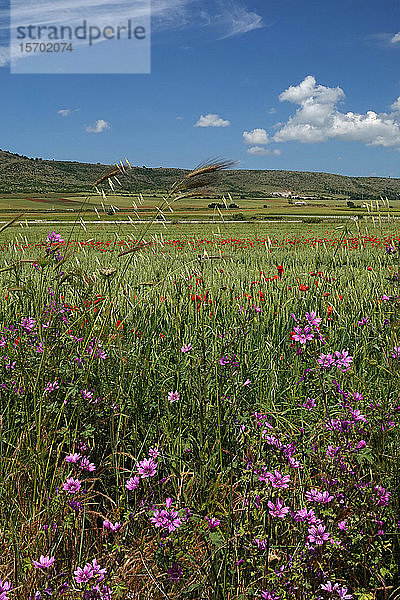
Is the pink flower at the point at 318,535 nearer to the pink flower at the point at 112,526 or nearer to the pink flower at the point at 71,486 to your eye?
the pink flower at the point at 112,526

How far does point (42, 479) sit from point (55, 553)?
1.04ft

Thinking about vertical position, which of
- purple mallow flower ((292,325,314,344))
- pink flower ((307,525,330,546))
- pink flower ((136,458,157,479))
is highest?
purple mallow flower ((292,325,314,344))

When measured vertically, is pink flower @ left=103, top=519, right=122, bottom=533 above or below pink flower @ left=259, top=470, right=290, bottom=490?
below

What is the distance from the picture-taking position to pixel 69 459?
1924mm

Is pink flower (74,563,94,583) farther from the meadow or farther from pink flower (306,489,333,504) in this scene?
pink flower (306,489,333,504)

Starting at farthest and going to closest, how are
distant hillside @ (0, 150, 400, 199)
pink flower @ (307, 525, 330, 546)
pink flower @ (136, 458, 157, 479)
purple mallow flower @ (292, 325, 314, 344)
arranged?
distant hillside @ (0, 150, 400, 199)
purple mallow flower @ (292, 325, 314, 344)
pink flower @ (136, 458, 157, 479)
pink flower @ (307, 525, 330, 546)

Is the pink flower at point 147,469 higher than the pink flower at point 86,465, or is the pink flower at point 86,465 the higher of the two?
the pink flower at point 147,469

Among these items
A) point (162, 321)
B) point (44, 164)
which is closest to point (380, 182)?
point (44, 164)

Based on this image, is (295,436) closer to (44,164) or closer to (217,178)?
(217,178)

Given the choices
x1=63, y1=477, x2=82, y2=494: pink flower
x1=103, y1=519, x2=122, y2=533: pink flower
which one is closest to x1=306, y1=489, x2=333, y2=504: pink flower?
x1=103, y1=519, x2=122, y2=533: pink flower

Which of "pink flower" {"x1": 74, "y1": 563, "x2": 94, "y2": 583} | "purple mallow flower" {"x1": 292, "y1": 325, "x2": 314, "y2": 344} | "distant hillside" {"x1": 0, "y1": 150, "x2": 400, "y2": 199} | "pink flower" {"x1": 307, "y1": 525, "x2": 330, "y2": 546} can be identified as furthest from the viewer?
"distant hillside" {"x1": 0, "y1": 150, "x2": 400, "y2": 199}

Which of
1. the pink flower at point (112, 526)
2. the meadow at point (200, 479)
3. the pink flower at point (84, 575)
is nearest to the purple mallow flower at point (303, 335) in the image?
the meadow at point (200, 479)

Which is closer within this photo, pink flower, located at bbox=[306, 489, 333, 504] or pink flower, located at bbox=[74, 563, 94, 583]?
pink flower, located at bbox=[74, 563, 94, 583]

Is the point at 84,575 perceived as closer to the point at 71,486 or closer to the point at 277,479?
the point at 71,486
